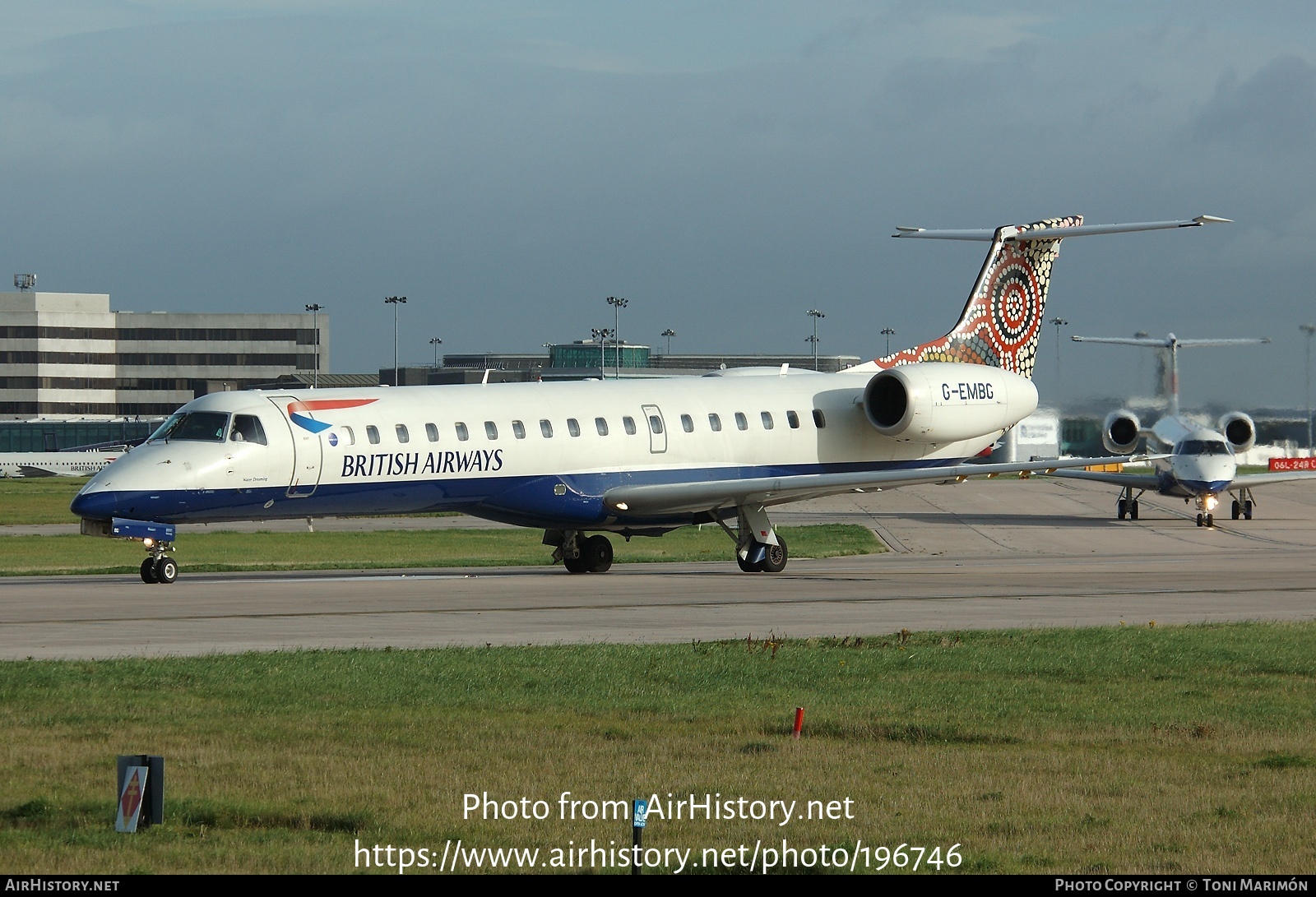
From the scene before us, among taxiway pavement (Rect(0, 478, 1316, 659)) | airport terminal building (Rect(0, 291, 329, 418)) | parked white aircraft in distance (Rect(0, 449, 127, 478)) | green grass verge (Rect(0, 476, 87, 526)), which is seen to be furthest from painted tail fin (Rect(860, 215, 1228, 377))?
airport terminal building (Rect(0, 291, 329, 418))

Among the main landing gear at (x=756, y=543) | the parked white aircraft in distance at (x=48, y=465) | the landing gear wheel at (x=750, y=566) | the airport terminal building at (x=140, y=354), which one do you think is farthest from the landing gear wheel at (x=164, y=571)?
the airport terminal building at (x=140, y=354)

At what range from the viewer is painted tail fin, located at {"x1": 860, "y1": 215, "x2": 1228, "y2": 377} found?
36469 mm

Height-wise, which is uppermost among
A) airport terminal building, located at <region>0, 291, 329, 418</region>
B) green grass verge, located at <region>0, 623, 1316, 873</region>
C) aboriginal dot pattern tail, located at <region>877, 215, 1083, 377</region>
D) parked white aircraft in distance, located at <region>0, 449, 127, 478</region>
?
airport terminal building, located at <region>0, 291, 329, 418</region>

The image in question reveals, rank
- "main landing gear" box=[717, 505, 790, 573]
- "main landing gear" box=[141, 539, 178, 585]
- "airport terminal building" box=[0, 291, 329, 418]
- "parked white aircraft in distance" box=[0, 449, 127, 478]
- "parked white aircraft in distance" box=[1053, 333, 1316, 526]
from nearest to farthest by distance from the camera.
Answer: "main landing gear" box=[141, 539, 178, 585], "main landing gear" box=[717, 505, 790, 573], "parked white aircraft in distance" box=[1053, 333, 1316, 526], "parked white aircraft in distance" box=[0, 449, 127, 478], "airport terminal building" box=[0, 291, 329, 418]

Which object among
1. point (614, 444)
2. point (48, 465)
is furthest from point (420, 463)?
point (48, 465)

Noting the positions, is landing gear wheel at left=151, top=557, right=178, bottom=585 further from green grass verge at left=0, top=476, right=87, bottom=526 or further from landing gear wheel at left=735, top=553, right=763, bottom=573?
green grass verge at left=0, top=476, right=87, bottom=526

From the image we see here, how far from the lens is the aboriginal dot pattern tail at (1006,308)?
120 ft

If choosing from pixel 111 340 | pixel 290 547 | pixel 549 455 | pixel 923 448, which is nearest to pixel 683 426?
pixel 549 455

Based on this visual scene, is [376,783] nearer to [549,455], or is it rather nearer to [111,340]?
[549,455]

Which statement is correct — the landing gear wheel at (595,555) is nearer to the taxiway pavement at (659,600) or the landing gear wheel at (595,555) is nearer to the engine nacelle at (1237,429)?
the taxiway pavement at (659,600)

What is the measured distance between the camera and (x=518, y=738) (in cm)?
1223

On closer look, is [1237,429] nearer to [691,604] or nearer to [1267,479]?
[1267,479]

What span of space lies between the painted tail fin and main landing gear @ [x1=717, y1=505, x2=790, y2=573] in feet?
19.7

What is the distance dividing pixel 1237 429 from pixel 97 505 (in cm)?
4025
